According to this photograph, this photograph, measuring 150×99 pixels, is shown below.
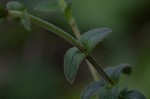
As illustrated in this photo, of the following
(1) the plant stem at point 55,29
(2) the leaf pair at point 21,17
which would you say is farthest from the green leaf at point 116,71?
(2) the leaf pair at point 21,17

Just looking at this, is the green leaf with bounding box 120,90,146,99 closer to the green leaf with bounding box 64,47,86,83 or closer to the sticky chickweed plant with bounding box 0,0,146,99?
the sticky chickweed plant with bounding box 0,0,146,99

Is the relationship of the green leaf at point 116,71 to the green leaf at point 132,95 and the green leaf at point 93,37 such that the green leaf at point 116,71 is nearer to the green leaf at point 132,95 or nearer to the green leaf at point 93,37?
the green leaf at point 132,95

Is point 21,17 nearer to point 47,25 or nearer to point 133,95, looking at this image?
point 47,25

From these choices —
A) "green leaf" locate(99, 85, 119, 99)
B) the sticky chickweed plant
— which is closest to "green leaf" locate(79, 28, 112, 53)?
the sticky chickweed plant

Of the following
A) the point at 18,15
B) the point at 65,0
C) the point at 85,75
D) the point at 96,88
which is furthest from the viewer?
the point at 85,75

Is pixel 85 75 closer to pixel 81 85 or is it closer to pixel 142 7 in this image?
pixel 81 85

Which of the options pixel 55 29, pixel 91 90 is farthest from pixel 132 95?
pixel 55 29

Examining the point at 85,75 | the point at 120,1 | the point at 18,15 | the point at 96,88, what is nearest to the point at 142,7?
the point at 120,1
